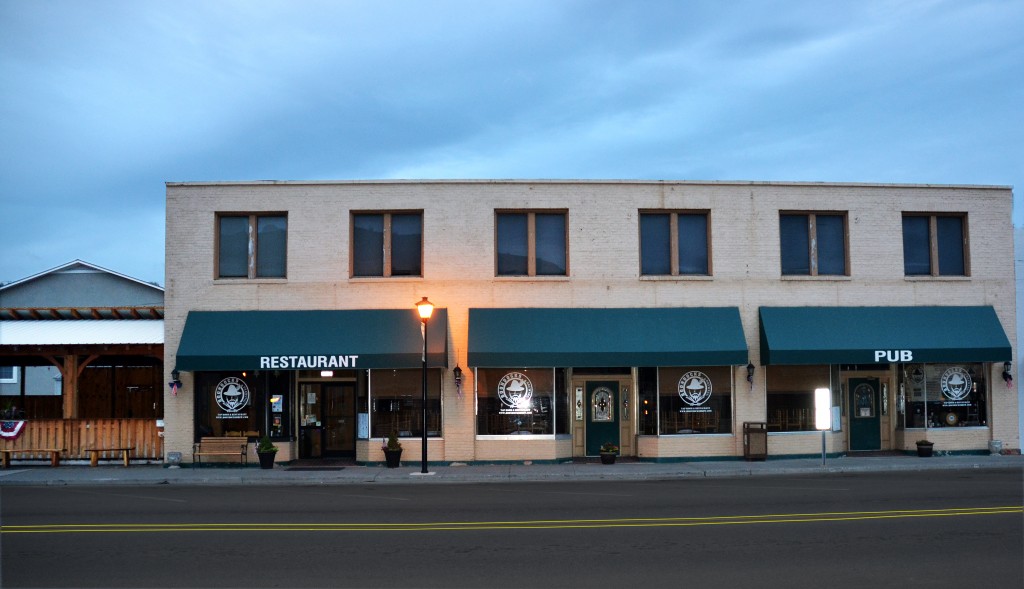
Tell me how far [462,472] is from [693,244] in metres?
9.66

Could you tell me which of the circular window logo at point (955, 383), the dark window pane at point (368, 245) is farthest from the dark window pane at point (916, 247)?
the dark window pane at point (368, 245)

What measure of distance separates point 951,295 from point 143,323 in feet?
79.3

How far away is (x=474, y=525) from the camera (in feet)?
47.3

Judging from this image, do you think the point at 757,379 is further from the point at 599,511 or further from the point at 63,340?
the point at 63,340

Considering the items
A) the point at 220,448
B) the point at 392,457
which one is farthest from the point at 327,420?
the point at 220,448

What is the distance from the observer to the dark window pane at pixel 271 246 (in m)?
25.5

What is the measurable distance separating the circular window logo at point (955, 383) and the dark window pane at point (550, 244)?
12092 mm

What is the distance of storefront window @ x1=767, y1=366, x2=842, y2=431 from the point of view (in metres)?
25.7

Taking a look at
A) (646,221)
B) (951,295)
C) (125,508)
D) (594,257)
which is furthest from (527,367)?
(951,295)

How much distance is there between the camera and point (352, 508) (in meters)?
16.7

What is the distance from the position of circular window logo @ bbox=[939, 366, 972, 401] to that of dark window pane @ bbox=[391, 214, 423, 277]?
16256 millimetres

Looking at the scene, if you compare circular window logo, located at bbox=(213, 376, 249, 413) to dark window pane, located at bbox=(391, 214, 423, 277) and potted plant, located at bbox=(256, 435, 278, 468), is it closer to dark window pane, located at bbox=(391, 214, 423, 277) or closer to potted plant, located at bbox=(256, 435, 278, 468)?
potted plant, located at bbox=(256, 435, 278, 468)

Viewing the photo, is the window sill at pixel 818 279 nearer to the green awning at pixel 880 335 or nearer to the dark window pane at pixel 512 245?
the green awning at pixel 880 335

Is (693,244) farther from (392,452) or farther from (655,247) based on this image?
(392,452)
